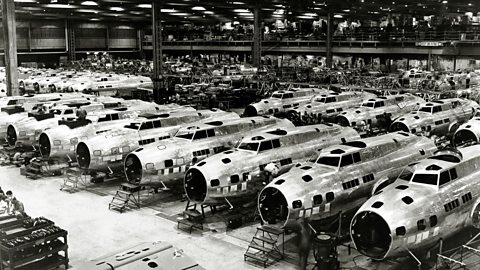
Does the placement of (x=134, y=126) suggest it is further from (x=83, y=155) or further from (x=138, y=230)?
(x=138, y=230)

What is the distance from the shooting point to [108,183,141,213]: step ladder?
25.7 metres

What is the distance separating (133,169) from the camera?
27391mm

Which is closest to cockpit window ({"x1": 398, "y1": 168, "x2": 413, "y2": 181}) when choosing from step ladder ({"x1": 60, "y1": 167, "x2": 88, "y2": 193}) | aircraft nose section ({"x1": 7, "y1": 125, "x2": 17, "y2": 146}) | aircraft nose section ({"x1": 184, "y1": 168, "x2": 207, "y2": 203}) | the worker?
aircraft nose section ({"x1": 184, "y1": 168, "x2": 207, "y2": 203})

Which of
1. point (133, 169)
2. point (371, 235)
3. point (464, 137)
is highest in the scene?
point (464, 137)

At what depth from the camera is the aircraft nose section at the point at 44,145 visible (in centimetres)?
3233

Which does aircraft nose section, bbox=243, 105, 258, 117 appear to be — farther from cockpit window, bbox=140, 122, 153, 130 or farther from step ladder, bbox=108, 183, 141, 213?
step ladder, bbox=108, 183, 141, 213

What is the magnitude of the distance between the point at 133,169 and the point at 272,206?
32.9 ft

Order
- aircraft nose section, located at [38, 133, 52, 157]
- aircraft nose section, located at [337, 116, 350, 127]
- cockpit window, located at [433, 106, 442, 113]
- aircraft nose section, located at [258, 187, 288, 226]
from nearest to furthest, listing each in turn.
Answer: aircraft nose section, located at [258, 187, 288, 226]
aircraft nose section, located at [38, 133, 52, 157]
cockpit window, located at [433, 106, 442, 113]
aircraft nose section, located at [337, 116, 350, 127]

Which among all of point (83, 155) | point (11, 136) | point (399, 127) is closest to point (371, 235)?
point (83, 155)

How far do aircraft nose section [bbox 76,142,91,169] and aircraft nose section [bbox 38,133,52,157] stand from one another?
3.42m

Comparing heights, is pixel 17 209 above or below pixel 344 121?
below

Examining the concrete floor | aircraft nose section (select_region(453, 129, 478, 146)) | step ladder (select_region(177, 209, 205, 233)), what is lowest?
the concrete floor

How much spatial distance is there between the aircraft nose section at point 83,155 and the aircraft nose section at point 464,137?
22.7 metres

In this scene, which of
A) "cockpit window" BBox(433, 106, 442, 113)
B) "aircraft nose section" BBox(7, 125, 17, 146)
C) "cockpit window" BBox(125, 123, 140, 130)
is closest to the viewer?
"cockpit window" BBox(125, 123, 140, 130)
